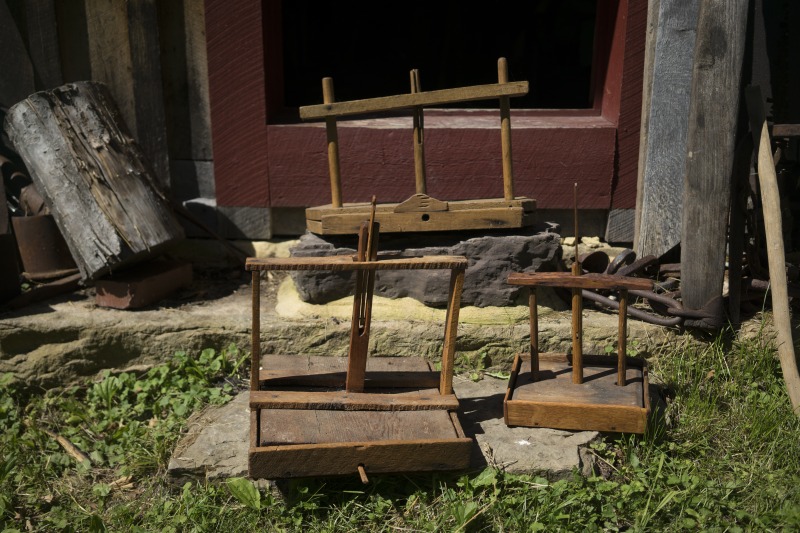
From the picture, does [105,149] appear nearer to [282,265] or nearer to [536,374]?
[282,265]

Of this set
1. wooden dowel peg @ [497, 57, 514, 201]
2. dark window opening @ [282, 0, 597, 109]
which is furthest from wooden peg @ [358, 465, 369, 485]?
dark window opening @ [282, 0, 597, 109]

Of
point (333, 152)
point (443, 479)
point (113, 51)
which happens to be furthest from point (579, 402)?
point (113, 51)

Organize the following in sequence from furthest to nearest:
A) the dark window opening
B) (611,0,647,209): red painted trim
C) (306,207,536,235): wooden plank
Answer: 1. the dark window opening
2. (611,0,647,209): red painted trim
3. (306,207,536,235): wooden plank

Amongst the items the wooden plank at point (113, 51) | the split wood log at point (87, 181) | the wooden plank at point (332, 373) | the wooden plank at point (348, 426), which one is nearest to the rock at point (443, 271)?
the wooden plank at point (332, 373)

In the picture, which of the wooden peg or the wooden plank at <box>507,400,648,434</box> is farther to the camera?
the wooden plank at <box>507,400,648,434</box>

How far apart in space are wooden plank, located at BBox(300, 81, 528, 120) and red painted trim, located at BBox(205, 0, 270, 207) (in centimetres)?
95

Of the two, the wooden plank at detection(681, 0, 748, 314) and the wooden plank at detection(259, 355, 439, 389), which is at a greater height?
the wooden plank at detection(681, 0, 748, 314)

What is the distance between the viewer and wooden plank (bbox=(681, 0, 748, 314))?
3.54 metres

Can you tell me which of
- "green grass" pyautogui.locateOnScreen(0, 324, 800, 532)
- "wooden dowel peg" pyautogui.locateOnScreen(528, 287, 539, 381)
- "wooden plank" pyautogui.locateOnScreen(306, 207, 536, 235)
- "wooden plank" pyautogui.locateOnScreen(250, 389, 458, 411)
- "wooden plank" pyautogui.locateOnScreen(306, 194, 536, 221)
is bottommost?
"green grass" pyautogui.locateOnScreen(0, 324, 800, 532)

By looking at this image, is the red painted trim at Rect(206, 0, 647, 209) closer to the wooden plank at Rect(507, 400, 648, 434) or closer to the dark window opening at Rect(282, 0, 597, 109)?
the wooden plank at Rect(507, 400, 648, 434)

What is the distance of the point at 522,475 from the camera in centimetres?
303

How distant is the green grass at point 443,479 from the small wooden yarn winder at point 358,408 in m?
0.19

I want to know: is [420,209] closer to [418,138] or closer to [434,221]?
[434,221]

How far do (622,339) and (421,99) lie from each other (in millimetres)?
1343
